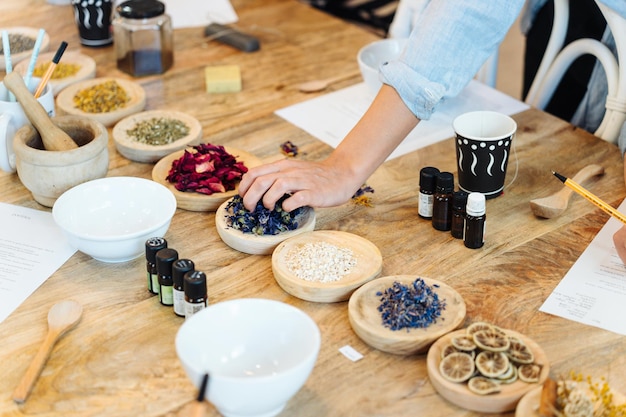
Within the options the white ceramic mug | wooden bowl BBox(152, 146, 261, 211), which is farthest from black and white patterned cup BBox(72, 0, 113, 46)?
wooden bowl BBox(152, 146, 261, 211)

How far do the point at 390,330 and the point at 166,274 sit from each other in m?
0.35

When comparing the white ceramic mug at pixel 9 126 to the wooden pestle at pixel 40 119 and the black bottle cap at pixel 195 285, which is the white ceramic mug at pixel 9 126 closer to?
the wooden pestle at pixel 40 119

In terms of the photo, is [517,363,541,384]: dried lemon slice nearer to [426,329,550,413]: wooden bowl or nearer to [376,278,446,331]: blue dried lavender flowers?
[426,329,550,413]: wooden bowl

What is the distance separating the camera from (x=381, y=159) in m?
1.46

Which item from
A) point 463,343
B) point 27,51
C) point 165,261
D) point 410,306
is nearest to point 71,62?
point 27,51

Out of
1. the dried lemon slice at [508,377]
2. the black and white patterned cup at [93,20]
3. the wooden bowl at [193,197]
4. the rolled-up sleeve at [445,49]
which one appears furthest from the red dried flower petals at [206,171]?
the black and white patterned cup at [93,20]

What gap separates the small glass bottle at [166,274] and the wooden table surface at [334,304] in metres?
0.02

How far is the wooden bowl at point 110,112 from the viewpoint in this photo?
5.69ft

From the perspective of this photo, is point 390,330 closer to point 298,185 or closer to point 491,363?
point 491,363

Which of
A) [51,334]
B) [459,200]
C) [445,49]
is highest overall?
[445,49]

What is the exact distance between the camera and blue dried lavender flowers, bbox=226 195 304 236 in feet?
4.39

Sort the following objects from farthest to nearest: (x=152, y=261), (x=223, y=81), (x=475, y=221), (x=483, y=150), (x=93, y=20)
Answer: (x=93, y=20)
(x=223, y=81)
(x=483, y=150)
(x=475, y=221)
(x=152, y=261)

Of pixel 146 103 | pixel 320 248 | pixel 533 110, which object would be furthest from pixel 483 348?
pixel 146 103

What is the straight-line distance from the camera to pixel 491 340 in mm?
1059
